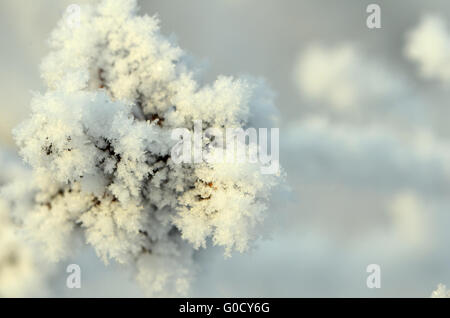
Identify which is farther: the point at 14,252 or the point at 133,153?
the point at 14,252

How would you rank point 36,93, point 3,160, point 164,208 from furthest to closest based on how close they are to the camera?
point 3,160
point 164,208
point 36,93

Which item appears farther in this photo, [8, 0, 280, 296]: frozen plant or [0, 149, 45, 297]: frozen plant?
[0, 149, 45, 297]: frozen plant

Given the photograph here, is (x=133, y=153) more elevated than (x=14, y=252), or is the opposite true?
(x=133, y=153)

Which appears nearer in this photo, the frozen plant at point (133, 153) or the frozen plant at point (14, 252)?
the frozen plant at point (133, 153)

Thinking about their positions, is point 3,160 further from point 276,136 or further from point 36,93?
point 276,136
